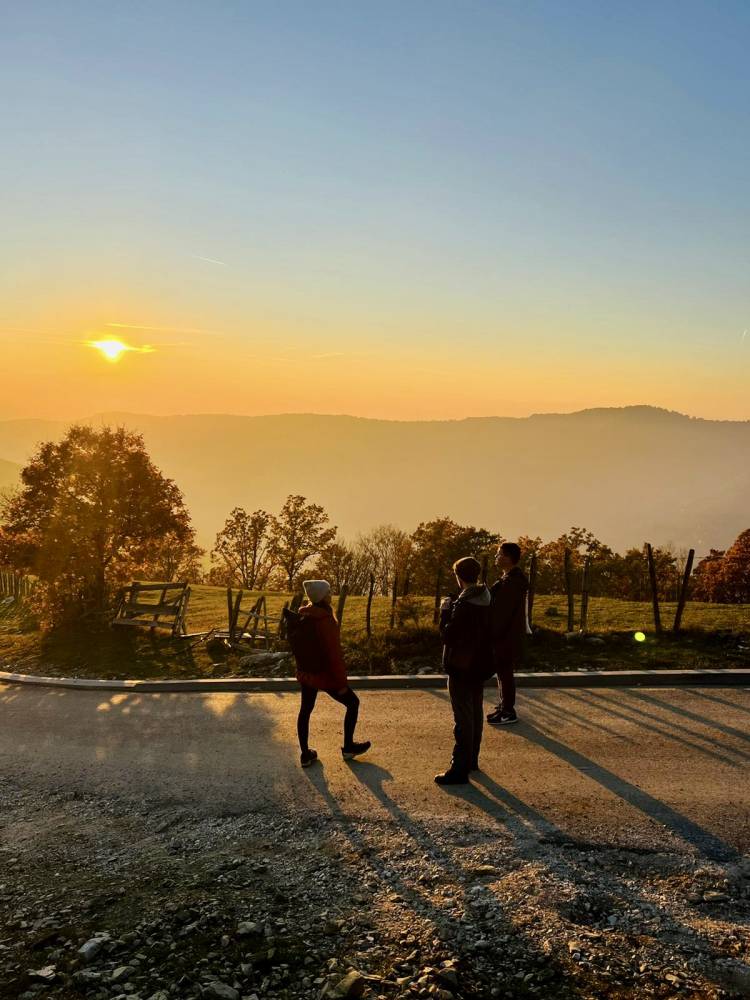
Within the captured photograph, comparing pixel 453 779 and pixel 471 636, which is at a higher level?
pixel 471 636

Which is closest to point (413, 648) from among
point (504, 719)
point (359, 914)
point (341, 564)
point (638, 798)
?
point (504, 719)

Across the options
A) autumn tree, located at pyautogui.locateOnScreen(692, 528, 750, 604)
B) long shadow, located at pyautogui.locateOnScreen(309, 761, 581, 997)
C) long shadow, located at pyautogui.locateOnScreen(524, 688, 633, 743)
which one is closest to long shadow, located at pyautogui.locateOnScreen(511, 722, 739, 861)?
long shadow, located at pyautogui.locateOnScreen(524, 688, 633, 743)

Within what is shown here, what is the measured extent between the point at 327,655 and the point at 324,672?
184 millimetres

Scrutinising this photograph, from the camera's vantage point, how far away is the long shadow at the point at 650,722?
25.3 ft

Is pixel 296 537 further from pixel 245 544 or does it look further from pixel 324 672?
pixel 324 672

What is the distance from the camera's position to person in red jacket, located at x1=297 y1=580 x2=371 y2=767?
7562 mm

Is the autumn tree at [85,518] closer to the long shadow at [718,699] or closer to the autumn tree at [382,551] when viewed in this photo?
the long shadow at [718,699]

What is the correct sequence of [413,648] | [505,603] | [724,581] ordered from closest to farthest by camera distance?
1. [505,603]
2. [413,648]
3. [724,581]

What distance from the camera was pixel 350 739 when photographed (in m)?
7.80

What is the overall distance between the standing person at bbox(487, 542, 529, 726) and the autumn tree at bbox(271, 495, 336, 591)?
170 ft

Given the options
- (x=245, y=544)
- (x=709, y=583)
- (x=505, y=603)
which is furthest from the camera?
(x=245, y=544)

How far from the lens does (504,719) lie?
29.2 feet

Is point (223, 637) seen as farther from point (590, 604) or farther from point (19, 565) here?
point (590, 604)

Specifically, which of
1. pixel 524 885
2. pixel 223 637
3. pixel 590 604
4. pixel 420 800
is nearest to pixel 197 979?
pixel 524 885
